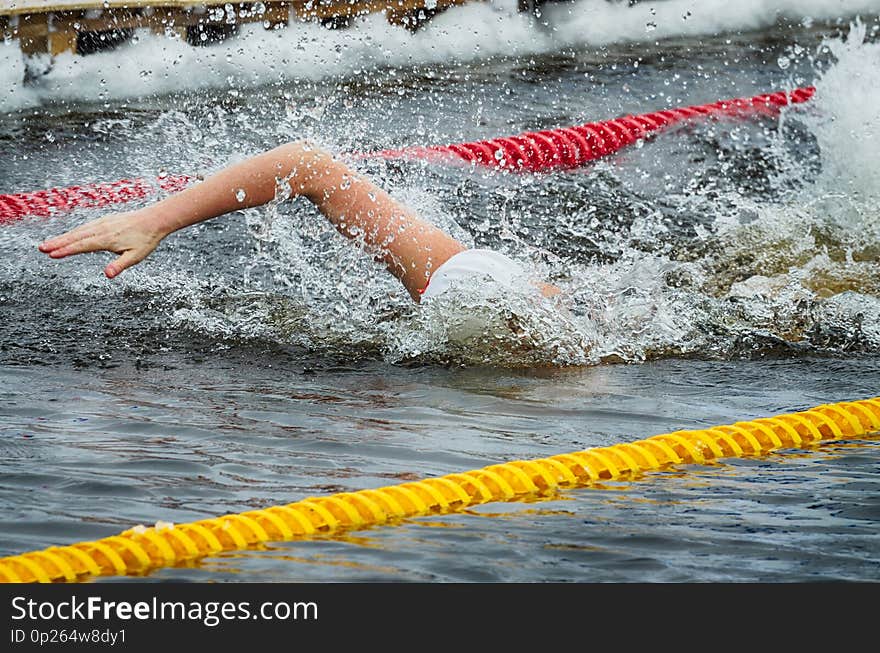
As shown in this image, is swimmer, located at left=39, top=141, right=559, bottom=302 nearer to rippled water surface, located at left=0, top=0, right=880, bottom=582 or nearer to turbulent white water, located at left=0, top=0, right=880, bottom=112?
rippled water surface, located at left=0, top=0, right=880, bottom=582

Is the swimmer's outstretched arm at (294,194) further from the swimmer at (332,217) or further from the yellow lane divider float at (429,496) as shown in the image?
the yellow lane divider float at (429,496)

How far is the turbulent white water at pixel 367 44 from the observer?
9023mm

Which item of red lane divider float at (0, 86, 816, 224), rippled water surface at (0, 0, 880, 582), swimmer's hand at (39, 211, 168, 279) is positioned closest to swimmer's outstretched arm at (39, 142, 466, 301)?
swimmer's hand at (39, 211, 168, 279)

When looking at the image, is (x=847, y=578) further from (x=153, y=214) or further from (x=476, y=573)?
(x=153, y=214)

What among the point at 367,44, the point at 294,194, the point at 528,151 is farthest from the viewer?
the point at 367,44

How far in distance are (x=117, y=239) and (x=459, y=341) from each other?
1.17 meters

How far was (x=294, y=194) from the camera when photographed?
4.02m

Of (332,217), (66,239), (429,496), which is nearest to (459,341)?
(332,217)

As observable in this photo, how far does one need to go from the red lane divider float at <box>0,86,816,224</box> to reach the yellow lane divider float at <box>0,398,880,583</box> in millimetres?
3784

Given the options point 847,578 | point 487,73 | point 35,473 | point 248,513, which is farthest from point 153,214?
point 487,73

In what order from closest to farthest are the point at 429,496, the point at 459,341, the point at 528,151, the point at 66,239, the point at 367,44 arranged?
the point at 429,496
the point at 66,239
the point at 459,341
the point at 528,151
the point at 367,44

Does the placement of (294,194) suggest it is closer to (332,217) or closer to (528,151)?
(332,217)

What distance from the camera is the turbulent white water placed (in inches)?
355
